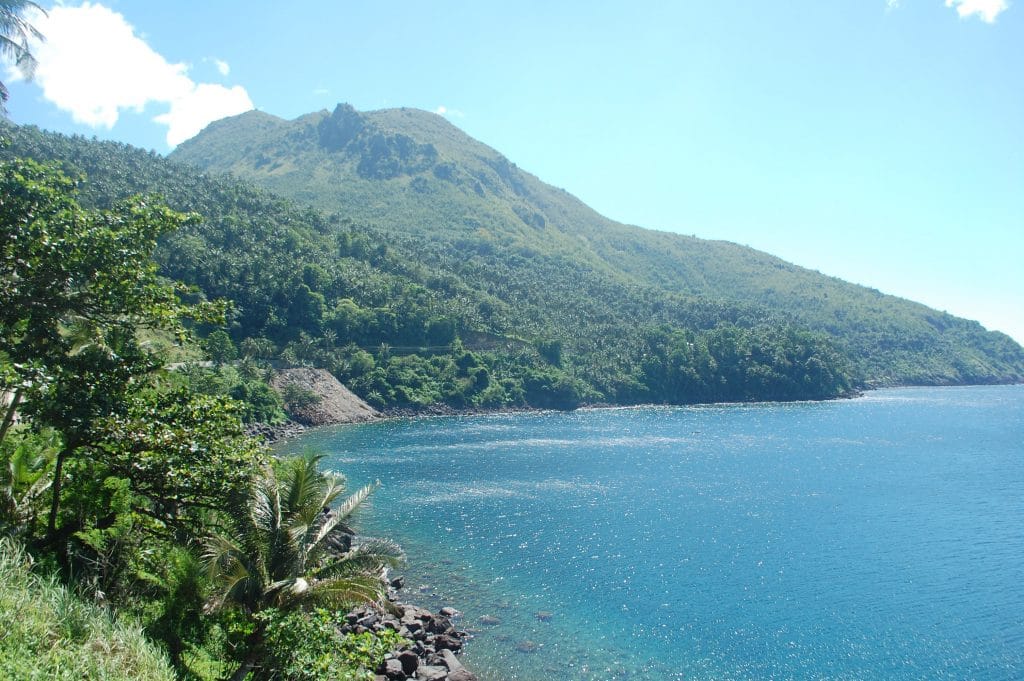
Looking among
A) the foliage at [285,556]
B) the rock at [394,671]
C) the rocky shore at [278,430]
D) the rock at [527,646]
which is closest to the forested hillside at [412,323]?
the rocky shore at [278,430]

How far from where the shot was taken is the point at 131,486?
47.9 ft

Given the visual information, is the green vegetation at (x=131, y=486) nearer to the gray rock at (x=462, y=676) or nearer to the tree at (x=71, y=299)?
the tree at (x=71, y=299)

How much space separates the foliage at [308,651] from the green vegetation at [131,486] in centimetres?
8

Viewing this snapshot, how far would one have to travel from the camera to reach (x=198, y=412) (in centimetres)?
1466

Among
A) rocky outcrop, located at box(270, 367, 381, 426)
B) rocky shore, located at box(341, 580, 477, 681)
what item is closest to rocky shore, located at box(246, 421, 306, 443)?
rocky outcrop, located at box(270, 367, 381, 426)

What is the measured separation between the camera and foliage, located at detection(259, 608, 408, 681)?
13488mm

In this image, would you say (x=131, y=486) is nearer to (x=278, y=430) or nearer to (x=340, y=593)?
(x=340, y=593)

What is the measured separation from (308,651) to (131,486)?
5669 millimetres

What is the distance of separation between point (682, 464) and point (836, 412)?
218 feet

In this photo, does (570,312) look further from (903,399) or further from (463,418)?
(903,399)

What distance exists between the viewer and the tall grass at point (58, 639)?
897 centimetres

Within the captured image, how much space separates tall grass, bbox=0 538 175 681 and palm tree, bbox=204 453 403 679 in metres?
2.77

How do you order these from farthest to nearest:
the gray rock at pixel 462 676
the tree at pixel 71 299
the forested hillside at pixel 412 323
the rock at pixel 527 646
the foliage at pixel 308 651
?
1. the forested hillside at pixel 412 323
2. the rock at pixel 527 646
3. the gray rock at pixel 462 676
4. the foliage at pixel 308 651
5. the tree at pixel 71 299

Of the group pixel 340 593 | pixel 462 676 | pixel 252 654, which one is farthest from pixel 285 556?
pixel 462 676
